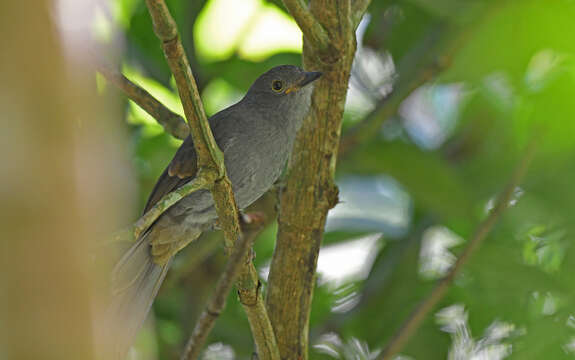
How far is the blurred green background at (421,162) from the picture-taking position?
128 inches

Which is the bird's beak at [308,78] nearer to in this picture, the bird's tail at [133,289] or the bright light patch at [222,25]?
the bird's tail at [133,289]

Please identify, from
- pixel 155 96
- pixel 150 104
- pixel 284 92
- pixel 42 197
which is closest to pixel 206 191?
pixel 150 104

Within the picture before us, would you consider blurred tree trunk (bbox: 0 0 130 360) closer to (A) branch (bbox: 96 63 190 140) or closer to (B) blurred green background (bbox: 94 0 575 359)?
(A) branch (bbox: 96 63 190 140)

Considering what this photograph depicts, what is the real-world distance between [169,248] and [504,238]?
5.87 ft

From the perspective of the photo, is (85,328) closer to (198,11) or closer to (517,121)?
(198,11)

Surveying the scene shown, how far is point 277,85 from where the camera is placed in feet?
11.0

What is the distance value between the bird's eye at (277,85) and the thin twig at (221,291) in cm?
139

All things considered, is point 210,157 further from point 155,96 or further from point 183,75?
point 155,96

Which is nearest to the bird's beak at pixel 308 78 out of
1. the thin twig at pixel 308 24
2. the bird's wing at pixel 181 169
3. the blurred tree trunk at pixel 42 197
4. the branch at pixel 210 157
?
the thin twig at pixel 308 24

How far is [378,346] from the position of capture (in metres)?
3.70

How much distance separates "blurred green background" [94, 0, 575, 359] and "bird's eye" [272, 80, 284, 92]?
0.51 meters

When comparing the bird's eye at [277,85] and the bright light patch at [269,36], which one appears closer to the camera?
the bird's eye at [277,85]

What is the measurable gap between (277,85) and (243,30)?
806 millimetres

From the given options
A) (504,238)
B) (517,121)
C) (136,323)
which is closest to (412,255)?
(504,238)
